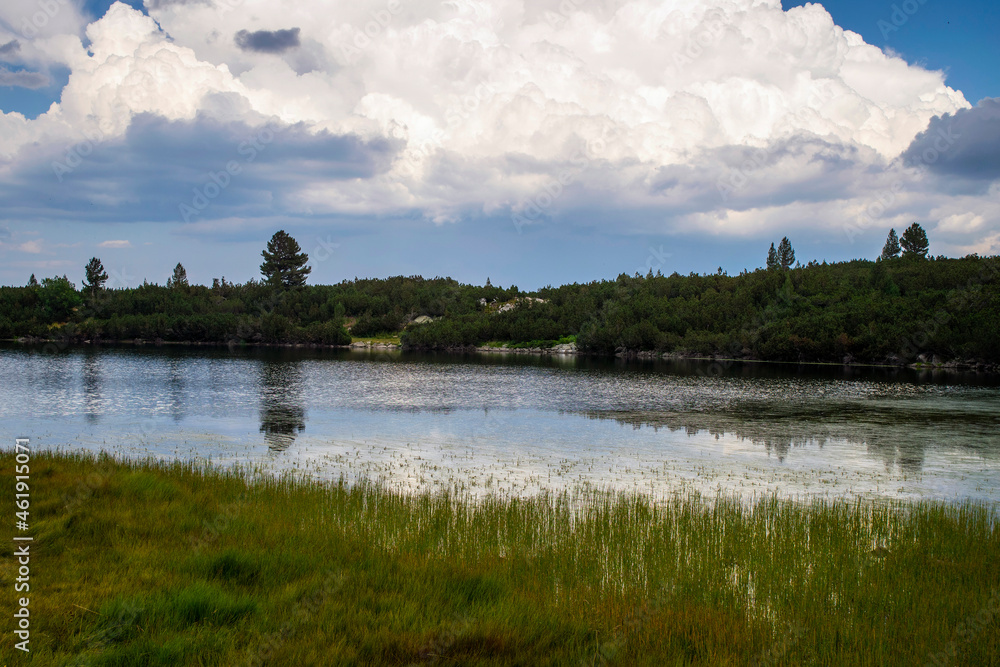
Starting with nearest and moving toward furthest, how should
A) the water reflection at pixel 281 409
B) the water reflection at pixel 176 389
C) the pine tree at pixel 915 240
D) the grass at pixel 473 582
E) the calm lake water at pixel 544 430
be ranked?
the grass at pixel 473 582
the calm lake water at pixel 544 430
the water reflection at pixel 281 409
the water reflection at pixel 176 389
the pine tree at pixel 915 240

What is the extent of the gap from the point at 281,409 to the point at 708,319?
121 meters

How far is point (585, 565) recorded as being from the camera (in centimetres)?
1182

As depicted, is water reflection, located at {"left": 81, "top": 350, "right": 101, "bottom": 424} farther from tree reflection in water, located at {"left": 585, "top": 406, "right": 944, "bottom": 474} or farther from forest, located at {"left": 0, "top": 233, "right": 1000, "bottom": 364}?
forest, located at {"left": 0, "top": 233, "right": 1000, "bottom": 364}

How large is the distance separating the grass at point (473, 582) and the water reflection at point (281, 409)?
1385cm

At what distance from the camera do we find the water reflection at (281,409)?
30359 millimetres

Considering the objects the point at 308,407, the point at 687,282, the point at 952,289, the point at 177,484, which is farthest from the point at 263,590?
the point at 687,282

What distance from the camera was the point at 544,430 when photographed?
3494 cm

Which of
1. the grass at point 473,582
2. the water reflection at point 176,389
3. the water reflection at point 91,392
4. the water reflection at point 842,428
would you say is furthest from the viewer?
the water reflection at point 176,389


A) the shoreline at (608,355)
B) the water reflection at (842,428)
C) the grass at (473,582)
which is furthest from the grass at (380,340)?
the grass at (473,582)

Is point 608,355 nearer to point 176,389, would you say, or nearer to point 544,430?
point 176,389

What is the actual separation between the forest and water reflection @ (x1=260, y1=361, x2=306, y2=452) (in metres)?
89.4

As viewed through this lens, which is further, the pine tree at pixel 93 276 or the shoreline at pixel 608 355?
the pine tree at pixel 93 276

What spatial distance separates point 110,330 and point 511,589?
192 meters

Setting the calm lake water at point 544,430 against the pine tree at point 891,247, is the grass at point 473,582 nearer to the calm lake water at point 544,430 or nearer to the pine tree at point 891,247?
the calm lake water at point 544,430
